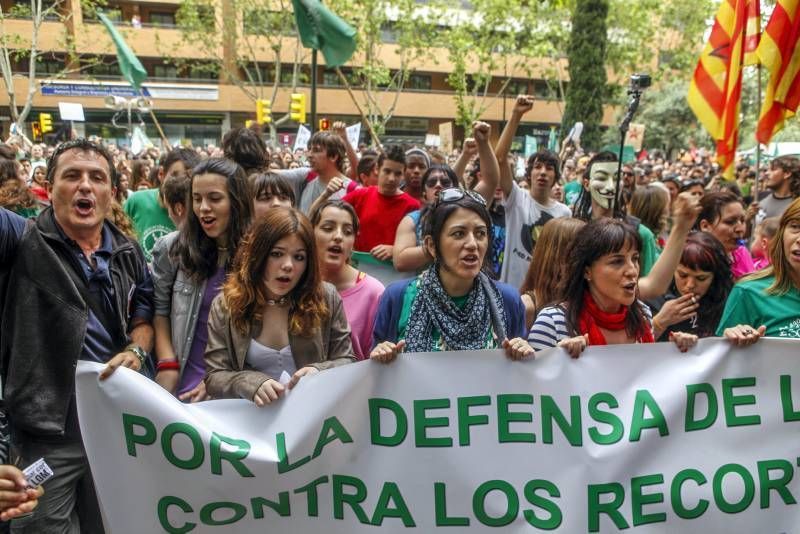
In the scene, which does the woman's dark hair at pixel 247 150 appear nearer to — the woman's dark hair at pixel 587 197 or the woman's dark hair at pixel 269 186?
the woman's dark hair at pixel 269 186

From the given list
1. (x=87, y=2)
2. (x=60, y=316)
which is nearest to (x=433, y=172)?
(x=60, y=316)

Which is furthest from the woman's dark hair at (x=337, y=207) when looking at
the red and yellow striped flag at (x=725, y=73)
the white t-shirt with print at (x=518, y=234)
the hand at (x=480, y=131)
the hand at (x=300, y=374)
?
the red and yellow striped flag at (x=725, y=73)

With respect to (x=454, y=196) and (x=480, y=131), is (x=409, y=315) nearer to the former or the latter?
(x=454, y=196)

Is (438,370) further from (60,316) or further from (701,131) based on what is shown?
(701,131)

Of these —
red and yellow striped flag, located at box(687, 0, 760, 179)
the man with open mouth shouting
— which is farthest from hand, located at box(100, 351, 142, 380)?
red and yellow striped flag, located at box(687, 0, 760, 179)

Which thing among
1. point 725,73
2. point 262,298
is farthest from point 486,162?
point 725,73

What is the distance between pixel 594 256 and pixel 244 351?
1.51 metres

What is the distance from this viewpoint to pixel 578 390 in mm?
2830

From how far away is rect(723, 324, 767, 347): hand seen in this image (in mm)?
2832

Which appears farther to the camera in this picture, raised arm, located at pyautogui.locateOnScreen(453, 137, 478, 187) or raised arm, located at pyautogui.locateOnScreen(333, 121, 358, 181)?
raised arm, located at pyautogui.locateOnScreen(333, 121, 358, 181)

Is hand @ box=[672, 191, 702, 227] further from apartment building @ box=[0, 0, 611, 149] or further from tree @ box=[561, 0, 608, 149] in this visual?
apartment building @ box=[0, 0, 611, 149]

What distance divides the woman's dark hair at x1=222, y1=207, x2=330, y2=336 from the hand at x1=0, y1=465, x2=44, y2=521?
38.4 inches

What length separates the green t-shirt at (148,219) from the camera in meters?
4.95

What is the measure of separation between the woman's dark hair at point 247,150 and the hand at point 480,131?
1477 millimetres
